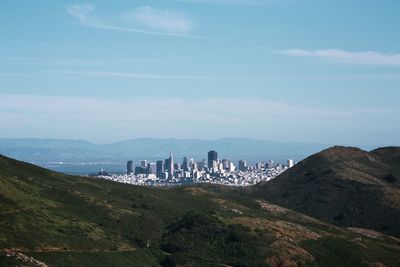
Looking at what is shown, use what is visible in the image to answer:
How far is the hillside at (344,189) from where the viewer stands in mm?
138375

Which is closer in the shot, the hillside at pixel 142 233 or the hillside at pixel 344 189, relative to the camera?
the hillside at pixel 142 233

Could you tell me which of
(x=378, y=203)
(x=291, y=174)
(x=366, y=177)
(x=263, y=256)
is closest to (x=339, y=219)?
(x=378, y=203)

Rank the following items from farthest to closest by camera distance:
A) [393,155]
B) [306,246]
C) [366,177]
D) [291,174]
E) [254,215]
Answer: [393,155] < [291,174] < [366,177] < [254,215] < [306,246]

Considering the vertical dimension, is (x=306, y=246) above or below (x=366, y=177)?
below

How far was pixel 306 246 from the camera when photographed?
100 metres

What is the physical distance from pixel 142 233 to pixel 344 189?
69936mm

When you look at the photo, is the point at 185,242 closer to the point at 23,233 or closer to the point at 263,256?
the point at 263,256

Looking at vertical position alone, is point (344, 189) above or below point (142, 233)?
above

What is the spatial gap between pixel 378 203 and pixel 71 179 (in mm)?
68112

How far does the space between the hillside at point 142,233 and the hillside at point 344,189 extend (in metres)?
14.5

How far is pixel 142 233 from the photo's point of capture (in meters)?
99.1

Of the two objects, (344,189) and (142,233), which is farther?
(344,189)

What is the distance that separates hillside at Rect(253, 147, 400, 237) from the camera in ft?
454

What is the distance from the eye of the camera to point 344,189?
152875mm
